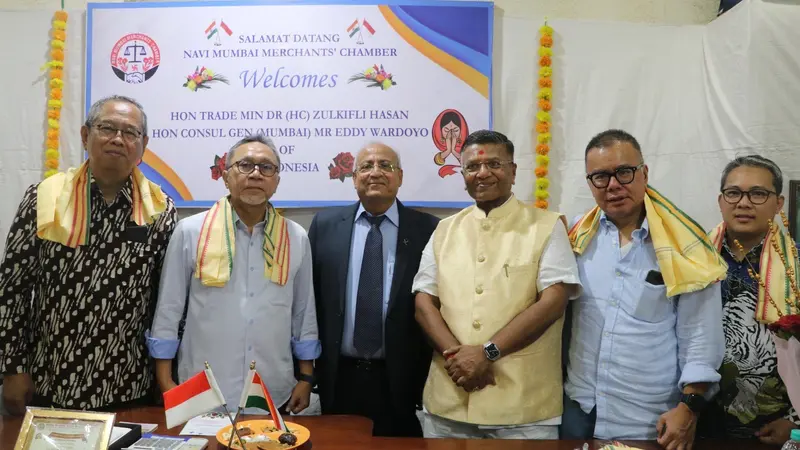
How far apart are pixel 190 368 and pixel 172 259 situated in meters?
0.44

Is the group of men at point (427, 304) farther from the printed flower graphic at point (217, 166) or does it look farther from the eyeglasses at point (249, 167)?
the printed flower graphic at point (217, 166)

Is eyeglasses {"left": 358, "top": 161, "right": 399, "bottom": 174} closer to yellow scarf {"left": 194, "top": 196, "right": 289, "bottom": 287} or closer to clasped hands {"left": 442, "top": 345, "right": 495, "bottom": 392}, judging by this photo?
yellow scarf {"left": 194, "top": 196, "right": 289, "bottom": 287}

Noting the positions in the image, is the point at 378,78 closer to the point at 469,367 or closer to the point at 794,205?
the point at 469,367

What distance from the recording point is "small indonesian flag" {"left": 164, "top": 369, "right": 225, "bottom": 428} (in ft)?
4.90

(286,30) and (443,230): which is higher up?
(286,30)

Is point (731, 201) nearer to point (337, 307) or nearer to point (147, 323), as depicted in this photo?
point (337, 307)

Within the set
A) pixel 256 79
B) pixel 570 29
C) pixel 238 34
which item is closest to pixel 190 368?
pixel 256 79

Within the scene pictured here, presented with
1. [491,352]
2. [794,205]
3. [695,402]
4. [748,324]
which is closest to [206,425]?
[491,352]

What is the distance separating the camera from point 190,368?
2.24m

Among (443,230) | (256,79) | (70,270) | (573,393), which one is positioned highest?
(256,79)

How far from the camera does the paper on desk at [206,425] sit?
5.78 ft

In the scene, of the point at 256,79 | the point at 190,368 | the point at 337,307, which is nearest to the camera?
the point at 190,368

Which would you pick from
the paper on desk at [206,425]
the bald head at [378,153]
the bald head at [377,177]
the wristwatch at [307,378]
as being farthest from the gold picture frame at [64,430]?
the bald head at [378,153]

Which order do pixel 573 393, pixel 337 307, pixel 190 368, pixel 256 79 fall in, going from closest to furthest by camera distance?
pixel 573 393 < pixel 190 368 < pixel 337 307 < pixel 256 79
